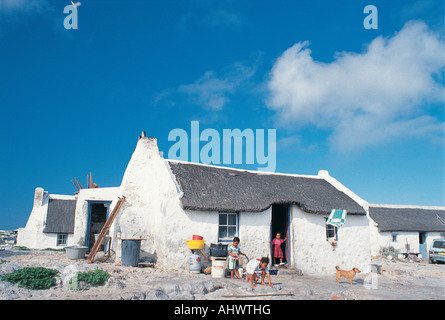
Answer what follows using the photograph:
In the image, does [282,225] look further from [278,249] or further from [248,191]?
[248,191]

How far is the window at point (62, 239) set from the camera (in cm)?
2678

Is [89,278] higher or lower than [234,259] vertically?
lower

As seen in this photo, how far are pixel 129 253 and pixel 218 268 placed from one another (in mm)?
3564

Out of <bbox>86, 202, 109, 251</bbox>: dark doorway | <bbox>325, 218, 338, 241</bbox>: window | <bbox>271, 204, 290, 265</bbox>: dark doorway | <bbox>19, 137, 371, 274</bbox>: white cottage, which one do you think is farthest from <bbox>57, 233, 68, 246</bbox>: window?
<bbox>325, 218, 338, 241</bbox>: window

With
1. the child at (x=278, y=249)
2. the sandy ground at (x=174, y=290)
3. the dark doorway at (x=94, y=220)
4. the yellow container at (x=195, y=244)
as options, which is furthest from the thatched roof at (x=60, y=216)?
the child at (x=278, y=249)

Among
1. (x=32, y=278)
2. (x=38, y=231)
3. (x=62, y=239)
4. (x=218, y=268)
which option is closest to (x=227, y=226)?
(x=218, y=268)

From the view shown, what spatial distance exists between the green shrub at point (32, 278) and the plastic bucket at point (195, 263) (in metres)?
4.67

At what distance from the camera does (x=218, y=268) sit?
11836 millimetres

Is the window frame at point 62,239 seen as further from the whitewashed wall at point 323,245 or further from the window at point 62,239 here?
the whitewashed wall at point 323,245

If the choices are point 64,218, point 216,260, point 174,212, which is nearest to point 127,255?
point 174,212

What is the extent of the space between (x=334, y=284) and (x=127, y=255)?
7.71 metres

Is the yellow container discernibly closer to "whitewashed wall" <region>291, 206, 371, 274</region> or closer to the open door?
"whitewashed wall" <region>291, 206, 371, 274</region>
